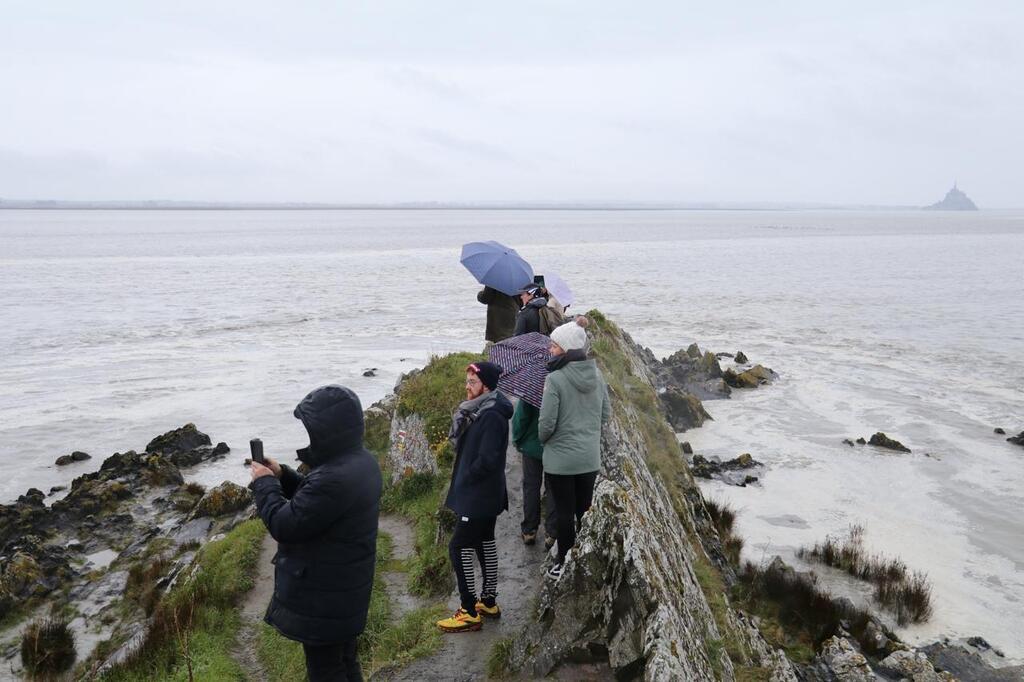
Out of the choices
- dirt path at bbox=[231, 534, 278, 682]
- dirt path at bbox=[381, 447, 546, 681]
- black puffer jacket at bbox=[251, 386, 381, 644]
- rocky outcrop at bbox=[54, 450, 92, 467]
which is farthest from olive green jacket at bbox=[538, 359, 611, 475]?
rocky outcrop at bbox=[54, 450, 92, 467]

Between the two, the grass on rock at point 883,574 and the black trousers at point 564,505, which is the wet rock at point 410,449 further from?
the grass on rock at point 883,574

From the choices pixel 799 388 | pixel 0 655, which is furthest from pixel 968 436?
pixel 0 655

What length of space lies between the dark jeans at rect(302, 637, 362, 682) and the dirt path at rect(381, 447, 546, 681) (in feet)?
5.09

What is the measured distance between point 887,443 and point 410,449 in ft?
47.2

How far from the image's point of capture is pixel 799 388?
92.3ft

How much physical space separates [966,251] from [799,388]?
9754cm

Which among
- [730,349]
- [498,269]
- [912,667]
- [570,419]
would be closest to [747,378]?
[730,349]

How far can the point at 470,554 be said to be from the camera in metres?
7.65

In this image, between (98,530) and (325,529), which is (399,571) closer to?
(325,529)

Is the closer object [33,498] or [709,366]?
[33,498]

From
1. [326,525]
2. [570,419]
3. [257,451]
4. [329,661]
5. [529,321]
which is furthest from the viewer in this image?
[529,321]

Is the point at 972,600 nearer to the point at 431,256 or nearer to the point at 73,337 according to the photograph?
the point at 73,337

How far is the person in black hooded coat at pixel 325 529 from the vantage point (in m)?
5.11

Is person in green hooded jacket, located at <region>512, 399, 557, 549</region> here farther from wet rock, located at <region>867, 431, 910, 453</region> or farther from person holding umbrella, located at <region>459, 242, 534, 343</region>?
wet rock, located at <region>867, 431, 910, 453</region>
